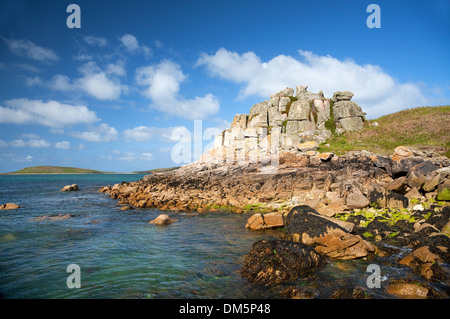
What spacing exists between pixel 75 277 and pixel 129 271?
7.40ft

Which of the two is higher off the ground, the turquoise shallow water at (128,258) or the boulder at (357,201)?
the boulder at (357,201)

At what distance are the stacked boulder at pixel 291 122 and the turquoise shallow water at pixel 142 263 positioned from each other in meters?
30.0

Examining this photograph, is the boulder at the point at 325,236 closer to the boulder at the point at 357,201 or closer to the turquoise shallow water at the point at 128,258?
the turquoise shallow water at the point at 128,258

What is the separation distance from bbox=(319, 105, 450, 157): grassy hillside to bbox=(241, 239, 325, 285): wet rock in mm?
39023

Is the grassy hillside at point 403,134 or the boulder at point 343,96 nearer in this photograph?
the grassy hillside at point 403,134

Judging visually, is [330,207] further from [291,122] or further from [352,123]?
[352,123]

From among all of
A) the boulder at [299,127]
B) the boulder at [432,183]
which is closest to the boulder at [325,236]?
the boulder at [432,183]

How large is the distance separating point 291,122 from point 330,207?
139 feet

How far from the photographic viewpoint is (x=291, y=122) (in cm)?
5866

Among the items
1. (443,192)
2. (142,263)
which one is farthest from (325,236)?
(443,192)

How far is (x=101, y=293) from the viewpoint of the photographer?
8.98 meters

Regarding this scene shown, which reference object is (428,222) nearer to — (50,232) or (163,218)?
(163,218)

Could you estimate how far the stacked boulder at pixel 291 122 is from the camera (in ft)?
169

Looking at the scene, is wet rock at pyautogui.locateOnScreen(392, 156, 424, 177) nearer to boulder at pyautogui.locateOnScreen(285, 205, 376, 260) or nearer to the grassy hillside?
boulder at pyautogui.locateOnScreen(285, 205, 376, 260)
